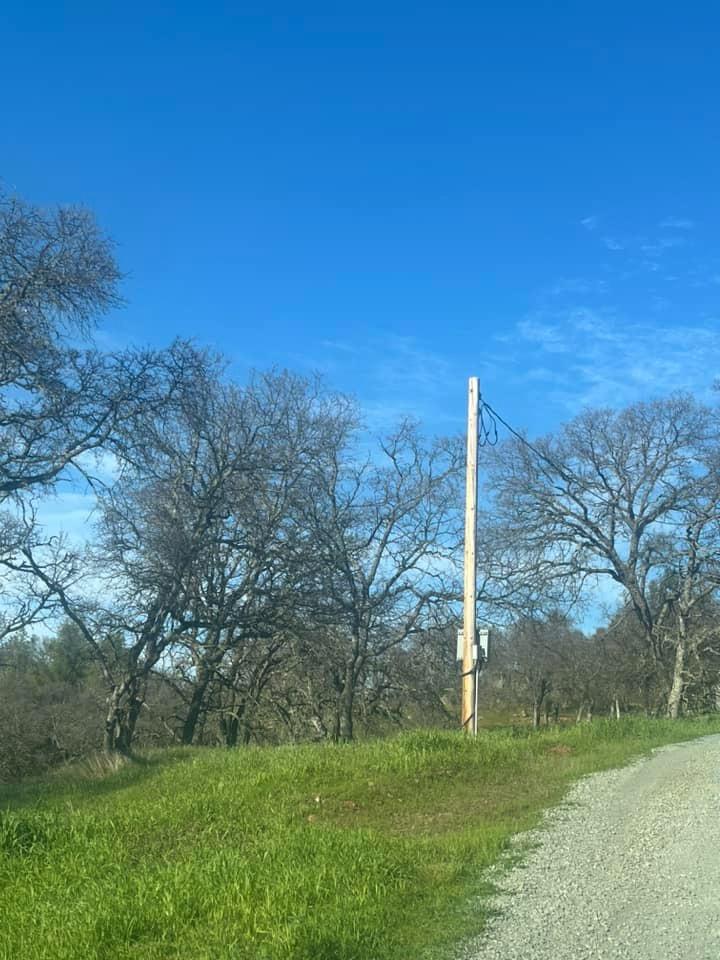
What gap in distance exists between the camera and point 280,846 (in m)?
7.94

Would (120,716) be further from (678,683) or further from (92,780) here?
(678,683)

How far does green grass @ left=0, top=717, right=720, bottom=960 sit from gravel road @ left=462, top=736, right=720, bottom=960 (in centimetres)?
32

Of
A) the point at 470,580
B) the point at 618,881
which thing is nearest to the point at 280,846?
the point at 618,881

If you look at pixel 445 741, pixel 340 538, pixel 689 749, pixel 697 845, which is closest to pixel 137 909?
pixel 697 845

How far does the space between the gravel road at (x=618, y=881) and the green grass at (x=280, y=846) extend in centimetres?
32

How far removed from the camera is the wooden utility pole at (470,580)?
1441 centimetres

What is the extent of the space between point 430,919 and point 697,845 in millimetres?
2737

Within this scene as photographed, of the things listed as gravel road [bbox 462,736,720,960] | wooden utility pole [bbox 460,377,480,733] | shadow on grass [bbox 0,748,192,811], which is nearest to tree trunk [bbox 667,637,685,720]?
wooden utility pole [bbox 460,377,480,733]

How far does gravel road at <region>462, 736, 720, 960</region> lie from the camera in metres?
5.66

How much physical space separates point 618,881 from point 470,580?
7.99m

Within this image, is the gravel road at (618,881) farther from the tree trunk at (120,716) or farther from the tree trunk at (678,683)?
the tree trunk at (678,683)

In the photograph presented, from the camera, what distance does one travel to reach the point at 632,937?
5766mm

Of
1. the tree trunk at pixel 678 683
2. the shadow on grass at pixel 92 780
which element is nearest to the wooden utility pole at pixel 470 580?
the shadow on grass at pixel 92 780

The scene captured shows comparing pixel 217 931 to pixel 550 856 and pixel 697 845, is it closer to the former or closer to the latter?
pixel 550 856
